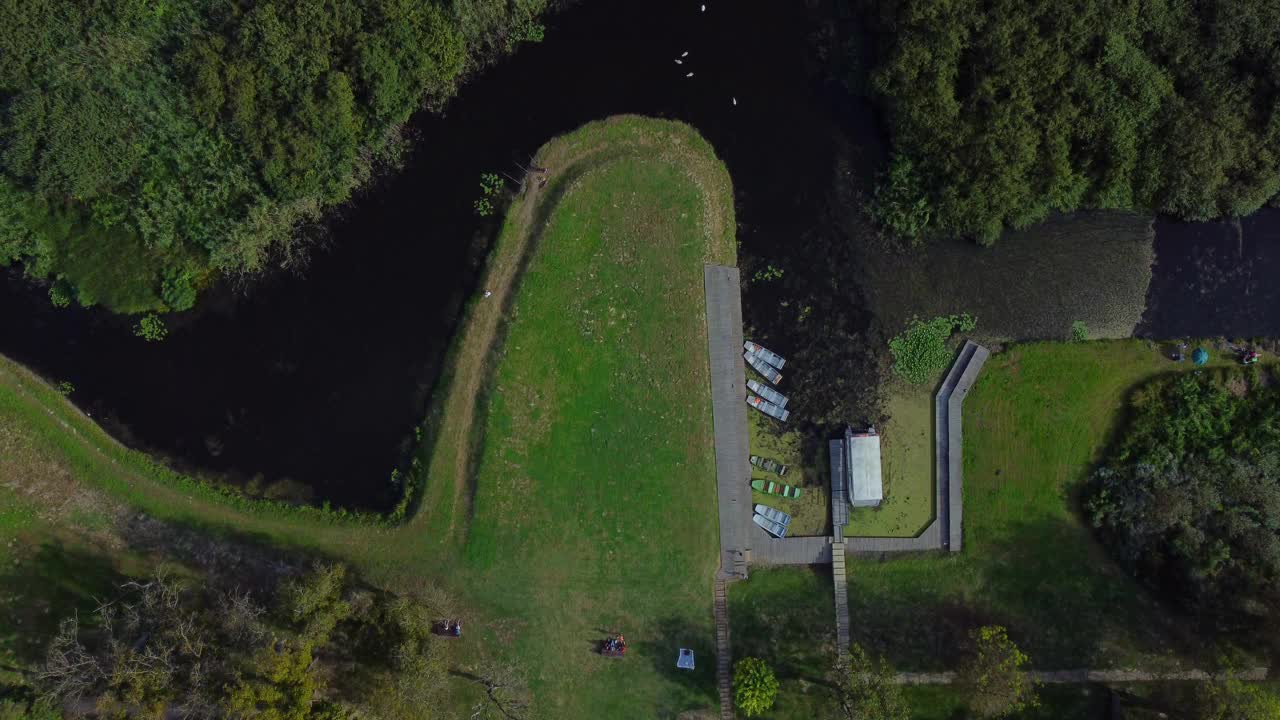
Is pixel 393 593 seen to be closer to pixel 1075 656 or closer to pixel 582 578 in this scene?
pixel 582 578

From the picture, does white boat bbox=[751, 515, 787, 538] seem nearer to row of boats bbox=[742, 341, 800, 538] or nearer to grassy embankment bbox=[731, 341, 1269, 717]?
row of boats bbox=[742, 341, 800, 538]

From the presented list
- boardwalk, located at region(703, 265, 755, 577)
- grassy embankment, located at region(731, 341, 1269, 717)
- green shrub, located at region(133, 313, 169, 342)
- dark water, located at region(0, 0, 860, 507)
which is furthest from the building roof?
green shrub, located at region(133, 313, 169, 342)

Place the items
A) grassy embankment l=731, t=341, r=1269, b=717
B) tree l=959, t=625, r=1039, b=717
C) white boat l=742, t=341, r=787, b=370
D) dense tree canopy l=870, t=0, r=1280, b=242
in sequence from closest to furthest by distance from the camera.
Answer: tree l=959, t=625, r=1039, b=717
dense tree canopy l=870, t=0, r=1280, b=242
grassy embankment l=731, t=341, r=1269, b=717
white boat l=742, t=341, r=787, b=370

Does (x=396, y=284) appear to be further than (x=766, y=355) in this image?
Yes

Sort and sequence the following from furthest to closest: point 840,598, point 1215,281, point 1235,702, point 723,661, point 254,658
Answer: point 1215,281, point 840,598, point 723,661, point 254,658, point 1235,702

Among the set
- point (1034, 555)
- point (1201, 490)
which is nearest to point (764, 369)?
point (1034, 555)

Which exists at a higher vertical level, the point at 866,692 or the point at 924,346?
the point at 924,346

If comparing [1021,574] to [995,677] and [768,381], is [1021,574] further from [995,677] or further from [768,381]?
[768,381]
